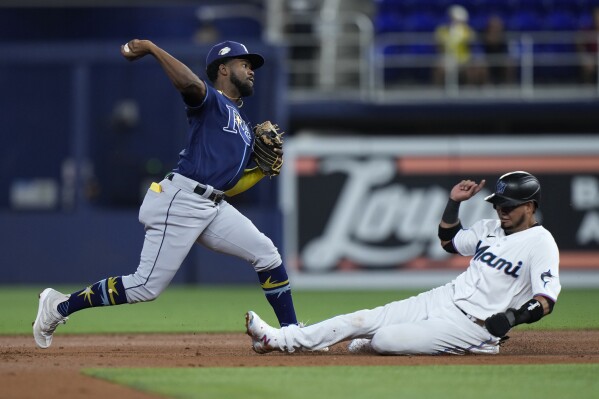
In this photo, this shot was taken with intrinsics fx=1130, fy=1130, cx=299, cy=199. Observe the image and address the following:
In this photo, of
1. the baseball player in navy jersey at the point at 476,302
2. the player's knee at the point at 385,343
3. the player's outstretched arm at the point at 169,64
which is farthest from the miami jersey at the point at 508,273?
the player's outstretched arm at the point at 169,64

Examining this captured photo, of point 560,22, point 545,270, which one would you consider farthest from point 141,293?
point 560,22

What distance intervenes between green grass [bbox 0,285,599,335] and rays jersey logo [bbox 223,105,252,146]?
263 centimetres

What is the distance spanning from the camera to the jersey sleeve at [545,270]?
638cm

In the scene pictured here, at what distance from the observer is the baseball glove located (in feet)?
25.0

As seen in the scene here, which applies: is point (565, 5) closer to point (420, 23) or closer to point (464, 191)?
point (420, 23)

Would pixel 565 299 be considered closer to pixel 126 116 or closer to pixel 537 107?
pixel 537 107

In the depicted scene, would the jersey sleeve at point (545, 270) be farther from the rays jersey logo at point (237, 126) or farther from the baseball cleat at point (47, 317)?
the baseball cleat at point (47, 317)

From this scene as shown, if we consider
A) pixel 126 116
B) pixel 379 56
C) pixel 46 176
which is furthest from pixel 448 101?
pixel 46 176

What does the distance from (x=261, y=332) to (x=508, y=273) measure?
1.52m

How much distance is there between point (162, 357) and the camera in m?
7.09

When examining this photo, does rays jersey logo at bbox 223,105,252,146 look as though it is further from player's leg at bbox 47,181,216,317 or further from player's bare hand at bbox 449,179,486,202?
player's bare hand at bbox 449,179,486,202

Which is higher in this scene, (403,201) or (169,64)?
(169,64)

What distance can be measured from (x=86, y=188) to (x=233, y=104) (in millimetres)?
8740

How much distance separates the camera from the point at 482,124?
60.1 feet
